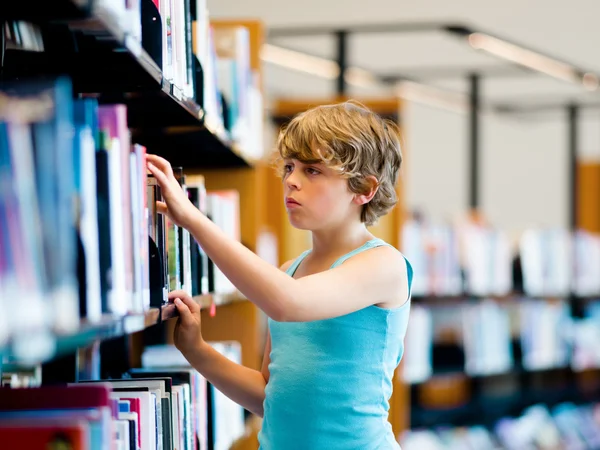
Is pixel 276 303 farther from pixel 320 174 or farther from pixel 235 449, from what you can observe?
pixel 235 449

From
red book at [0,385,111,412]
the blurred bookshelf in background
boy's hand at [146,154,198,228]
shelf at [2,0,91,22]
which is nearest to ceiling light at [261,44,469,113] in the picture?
the blurred bookshelf in background

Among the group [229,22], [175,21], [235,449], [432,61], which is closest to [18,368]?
[175,21]

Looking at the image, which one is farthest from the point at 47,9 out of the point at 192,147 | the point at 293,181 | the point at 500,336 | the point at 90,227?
the point at 500,336

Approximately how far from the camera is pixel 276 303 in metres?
1.30

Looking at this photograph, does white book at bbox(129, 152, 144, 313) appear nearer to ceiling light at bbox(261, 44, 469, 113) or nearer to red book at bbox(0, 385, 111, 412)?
red book at bbox(0, 385, 111, 412)

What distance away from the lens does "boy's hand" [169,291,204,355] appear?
1.64 metres

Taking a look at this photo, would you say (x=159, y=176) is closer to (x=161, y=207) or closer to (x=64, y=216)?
(x=161, y=207)

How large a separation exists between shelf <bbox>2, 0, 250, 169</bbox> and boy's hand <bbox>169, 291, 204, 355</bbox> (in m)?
0.39

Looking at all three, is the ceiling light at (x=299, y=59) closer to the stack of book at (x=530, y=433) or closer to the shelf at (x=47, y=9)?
the stack of book at (x=530, y=433)

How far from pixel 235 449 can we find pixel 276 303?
1.70 meters

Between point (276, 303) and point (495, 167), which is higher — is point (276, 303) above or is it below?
above

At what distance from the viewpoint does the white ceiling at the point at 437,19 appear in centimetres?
802

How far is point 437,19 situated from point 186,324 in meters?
6.85

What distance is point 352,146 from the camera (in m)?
1.56
